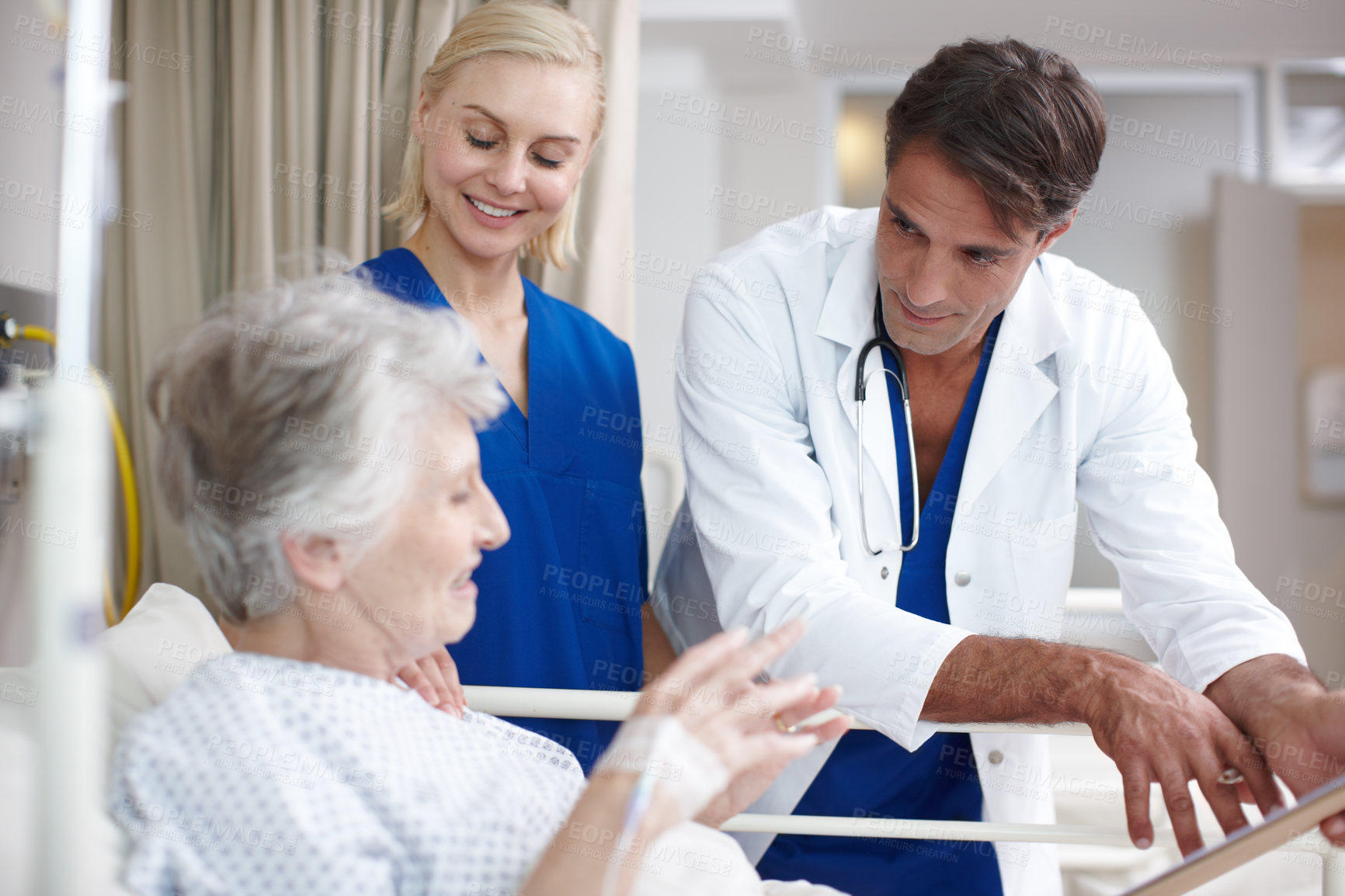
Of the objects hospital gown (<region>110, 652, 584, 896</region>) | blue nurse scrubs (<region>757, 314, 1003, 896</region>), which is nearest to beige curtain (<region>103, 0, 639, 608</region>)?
blue nurse scrubs (<region>757, 314, 1003, 896</region>)

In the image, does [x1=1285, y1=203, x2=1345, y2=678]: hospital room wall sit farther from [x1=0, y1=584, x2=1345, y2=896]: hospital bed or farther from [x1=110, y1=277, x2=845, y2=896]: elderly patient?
[x1=110, y1=277, x2=845, y2=896]: elderly patient

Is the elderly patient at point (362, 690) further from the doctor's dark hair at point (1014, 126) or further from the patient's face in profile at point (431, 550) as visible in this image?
the doctor's dark hair at point (1014, 126)

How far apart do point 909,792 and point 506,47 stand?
114 cm

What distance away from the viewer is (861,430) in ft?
4.40

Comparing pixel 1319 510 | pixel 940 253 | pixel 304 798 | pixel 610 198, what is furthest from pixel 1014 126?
pixel 1319 510

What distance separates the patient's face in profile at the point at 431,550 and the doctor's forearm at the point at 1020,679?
507 millimetres

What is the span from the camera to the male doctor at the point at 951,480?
1104 millimetres

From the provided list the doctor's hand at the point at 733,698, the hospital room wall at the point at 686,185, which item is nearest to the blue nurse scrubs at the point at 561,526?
the doctor's hand at the point at 733,698

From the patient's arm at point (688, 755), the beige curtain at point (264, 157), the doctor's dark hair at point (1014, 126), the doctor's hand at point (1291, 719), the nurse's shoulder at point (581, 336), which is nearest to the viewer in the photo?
the patient's arm at point (688, 755)

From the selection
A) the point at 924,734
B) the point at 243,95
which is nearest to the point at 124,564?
the point at 243,95

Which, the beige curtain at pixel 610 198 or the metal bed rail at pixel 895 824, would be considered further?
the beige curtain at pixel 610 198

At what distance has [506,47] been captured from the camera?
1358mm

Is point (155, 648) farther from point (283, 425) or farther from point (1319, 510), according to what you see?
point (1319, 510)

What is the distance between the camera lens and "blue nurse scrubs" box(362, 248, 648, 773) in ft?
4.38
